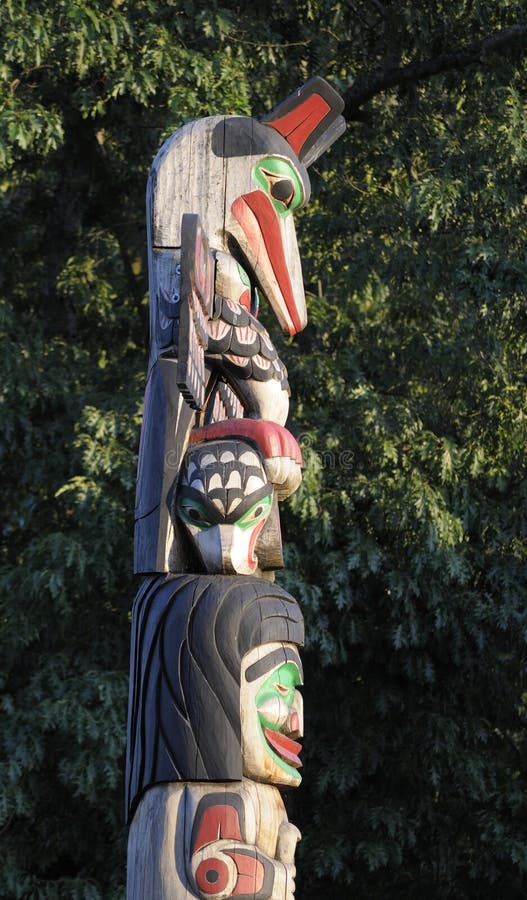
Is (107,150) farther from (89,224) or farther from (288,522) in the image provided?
(288,522)

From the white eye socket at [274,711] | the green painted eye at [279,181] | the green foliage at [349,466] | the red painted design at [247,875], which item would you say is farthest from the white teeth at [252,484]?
the green foliage at [349,466]

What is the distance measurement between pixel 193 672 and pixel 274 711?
0.27 meters

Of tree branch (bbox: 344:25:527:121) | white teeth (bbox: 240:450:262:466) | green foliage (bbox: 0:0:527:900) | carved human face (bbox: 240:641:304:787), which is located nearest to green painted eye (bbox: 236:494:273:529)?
Result: white teeth (bbox: 240:450:262:466)

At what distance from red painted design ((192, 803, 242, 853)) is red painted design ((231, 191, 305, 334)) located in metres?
1.86

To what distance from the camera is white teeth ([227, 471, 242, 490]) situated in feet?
13.1

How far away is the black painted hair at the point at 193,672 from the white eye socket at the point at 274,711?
0.11 meters

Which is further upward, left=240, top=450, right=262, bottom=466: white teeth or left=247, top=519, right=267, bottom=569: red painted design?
left=240, top=450, right=262, bottom=466: white teeth

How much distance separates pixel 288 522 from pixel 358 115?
2.66 meters

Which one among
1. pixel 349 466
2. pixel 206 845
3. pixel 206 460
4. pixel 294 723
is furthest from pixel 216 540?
pixel 349 466

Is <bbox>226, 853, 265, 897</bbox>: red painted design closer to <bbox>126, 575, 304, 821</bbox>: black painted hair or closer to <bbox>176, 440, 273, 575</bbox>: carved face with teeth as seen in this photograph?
<bbox>126, 575, 304, 821</bbox>: black painted hair

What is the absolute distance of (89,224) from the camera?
30.0 feet

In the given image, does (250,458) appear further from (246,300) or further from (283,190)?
(283,190)

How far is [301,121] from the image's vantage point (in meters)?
4.96

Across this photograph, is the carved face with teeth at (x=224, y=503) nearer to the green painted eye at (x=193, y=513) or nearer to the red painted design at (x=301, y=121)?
the green painted eye at (x=193, y=513)
